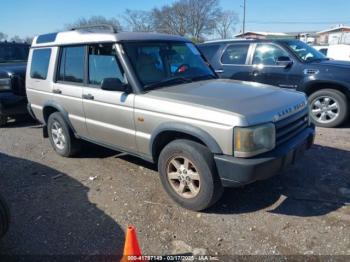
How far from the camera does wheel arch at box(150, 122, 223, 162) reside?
123 inches

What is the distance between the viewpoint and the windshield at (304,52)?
6909 mm

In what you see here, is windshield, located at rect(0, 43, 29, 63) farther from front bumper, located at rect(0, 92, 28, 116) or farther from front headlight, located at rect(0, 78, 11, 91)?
front bumper, located at rect(0, 92, 28, 116)

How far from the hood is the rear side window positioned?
3.32 m

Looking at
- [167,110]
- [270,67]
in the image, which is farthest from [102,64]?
[270,67]

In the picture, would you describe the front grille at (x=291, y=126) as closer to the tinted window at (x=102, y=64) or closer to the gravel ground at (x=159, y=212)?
the gravel ground at (x=159, y=212)

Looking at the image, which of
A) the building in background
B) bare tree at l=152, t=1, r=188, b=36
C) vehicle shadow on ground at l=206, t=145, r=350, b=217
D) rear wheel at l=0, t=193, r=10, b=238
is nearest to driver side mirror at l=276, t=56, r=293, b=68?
vehicle shadow on ground at l=206, t=145, r=350, b=217

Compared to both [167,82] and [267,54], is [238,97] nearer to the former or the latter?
[167,82]

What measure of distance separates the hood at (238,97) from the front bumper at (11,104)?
502cm

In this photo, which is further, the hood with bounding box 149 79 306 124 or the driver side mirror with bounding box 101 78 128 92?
the driver side mirror with bounding box 101 78 128 92

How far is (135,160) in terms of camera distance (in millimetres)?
5156

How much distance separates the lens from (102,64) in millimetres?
4230

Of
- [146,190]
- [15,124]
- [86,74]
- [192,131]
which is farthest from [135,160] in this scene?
[15,124]

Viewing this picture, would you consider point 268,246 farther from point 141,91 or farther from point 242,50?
point 242,50

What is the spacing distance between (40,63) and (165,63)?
97.7 inches
